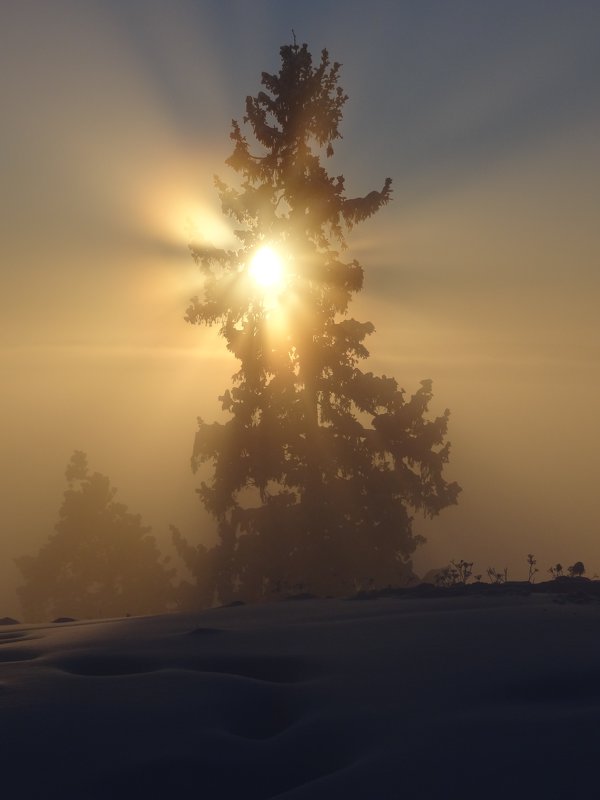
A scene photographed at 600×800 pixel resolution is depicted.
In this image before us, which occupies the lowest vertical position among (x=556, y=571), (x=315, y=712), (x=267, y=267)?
(x=315, y=712)

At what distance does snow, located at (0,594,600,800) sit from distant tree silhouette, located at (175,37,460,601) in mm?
15170

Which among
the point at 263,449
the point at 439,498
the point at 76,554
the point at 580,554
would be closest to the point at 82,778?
the point at 263,449

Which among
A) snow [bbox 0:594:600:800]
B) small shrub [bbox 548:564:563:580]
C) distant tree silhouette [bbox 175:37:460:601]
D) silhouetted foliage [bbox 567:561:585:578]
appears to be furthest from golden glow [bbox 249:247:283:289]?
snow [bbox 0:594:600:800]

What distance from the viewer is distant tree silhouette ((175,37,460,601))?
21078 millimetres

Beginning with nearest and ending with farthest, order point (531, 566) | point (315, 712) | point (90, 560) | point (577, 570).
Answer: point (315, 712) < point (577, 570) < point (531, 566) < point (90, 560)

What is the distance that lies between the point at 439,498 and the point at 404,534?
1.56 metres

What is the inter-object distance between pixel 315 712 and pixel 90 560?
1284 inches

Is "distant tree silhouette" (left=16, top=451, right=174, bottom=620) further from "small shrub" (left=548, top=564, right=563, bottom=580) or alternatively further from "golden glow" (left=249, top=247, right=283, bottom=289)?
"small shrub" (left=548, top=564, right=563, bottom=580)

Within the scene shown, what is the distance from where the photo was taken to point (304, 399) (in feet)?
70.1

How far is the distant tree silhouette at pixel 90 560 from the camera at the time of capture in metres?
34.3

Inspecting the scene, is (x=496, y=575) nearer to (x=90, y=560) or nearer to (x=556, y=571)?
(x=556, y=571)

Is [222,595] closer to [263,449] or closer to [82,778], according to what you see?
[263,449]

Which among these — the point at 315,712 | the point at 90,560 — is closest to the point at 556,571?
the point at 315,712

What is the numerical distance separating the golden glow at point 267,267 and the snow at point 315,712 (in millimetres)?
16569
